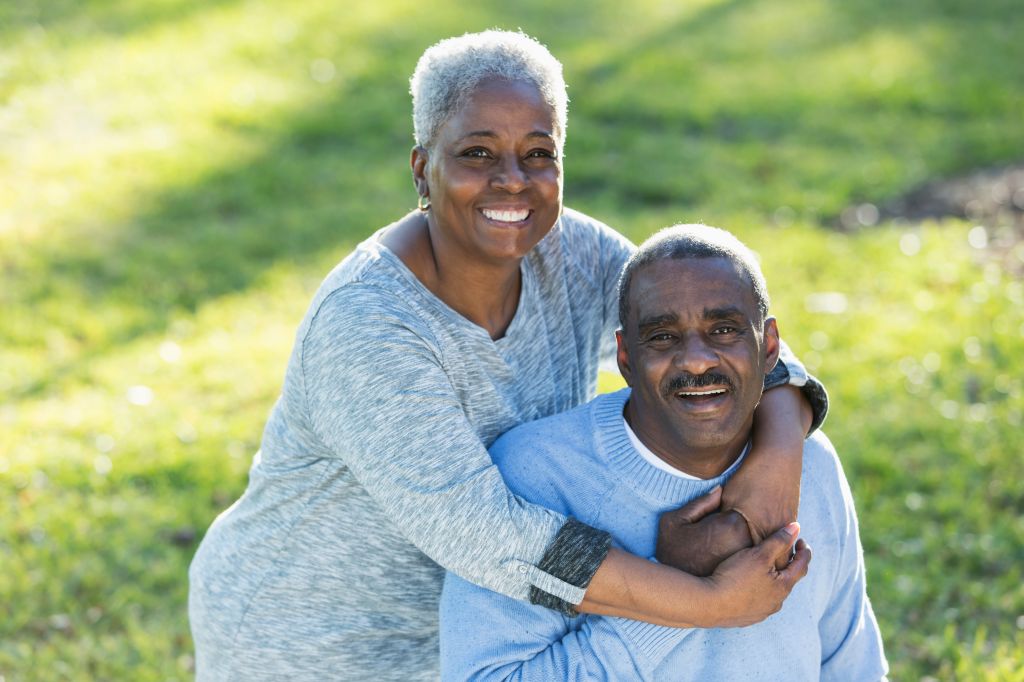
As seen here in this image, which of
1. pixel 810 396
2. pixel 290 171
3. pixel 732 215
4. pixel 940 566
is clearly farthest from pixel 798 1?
pixel 810 396

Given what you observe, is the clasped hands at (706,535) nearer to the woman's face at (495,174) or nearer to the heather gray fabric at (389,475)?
the heather gray fabric at (389,475)

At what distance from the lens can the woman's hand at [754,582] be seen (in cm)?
258

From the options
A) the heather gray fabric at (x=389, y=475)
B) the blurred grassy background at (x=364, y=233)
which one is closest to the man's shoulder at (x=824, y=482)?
the heather gray fabric at (x=389, y=475)

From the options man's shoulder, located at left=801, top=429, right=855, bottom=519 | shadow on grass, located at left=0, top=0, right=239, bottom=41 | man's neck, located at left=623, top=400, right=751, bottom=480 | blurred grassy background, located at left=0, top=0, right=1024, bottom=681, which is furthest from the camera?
shadow on grass, located at left=0, top=0, right=239, bottom=41

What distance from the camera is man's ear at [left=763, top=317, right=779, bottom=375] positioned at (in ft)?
9.43

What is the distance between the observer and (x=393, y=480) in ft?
8.66

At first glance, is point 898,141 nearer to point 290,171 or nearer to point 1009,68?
point 1009,68

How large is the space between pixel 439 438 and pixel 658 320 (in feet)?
1.83

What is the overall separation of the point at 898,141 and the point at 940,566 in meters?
5.50

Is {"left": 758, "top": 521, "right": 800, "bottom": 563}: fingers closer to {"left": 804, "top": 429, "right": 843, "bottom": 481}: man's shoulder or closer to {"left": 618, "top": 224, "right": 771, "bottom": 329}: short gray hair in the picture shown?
{"left": 804, "top": 429, "right": 843, "bottom": 481}: man's shoulder

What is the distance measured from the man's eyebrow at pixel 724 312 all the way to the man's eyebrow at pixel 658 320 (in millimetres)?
71

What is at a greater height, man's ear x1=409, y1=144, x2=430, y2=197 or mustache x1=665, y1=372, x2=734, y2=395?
man's ear x1=409, y1=144, x2=430, y2=197

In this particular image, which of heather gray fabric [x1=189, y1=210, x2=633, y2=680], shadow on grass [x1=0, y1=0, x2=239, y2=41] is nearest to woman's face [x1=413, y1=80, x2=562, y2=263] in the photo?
heather gray fabric [x1=189, y1=210, x2=633, y2=680]

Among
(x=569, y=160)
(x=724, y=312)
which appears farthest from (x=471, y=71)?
(x=569, y=160)
